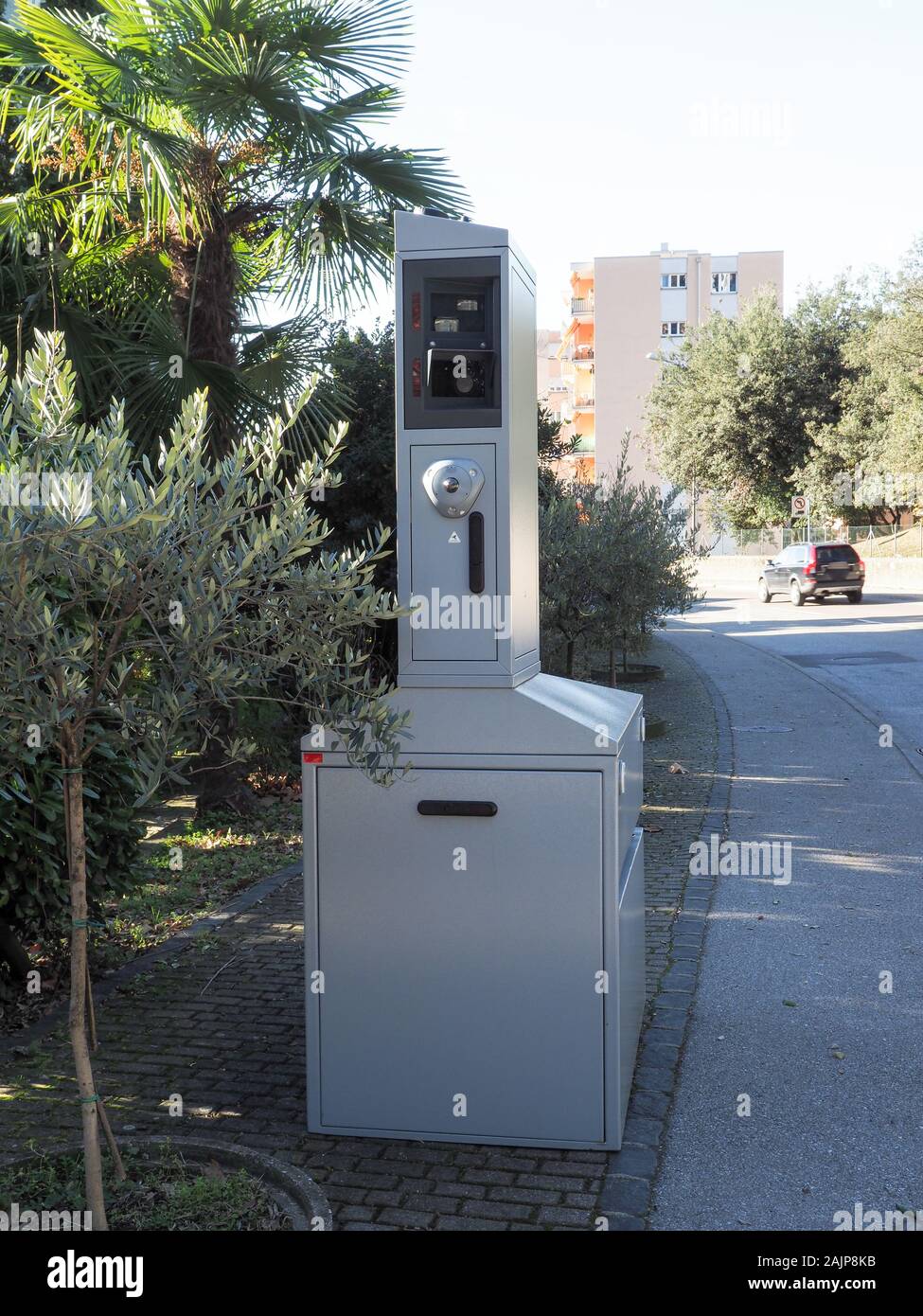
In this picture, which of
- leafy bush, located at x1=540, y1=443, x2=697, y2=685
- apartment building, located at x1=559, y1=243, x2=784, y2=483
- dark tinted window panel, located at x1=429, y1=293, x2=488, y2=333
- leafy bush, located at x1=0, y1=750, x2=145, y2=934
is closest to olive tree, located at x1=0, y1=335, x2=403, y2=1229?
dark tinted window panel, located at x1=429, y1=293, x2=488, y2=333

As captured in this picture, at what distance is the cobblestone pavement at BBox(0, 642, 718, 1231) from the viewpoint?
346 centimetres

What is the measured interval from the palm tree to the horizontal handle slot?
4.37 m

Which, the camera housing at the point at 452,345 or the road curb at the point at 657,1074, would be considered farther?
the camera housing at the point at 452,345

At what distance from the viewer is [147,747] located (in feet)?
8.74

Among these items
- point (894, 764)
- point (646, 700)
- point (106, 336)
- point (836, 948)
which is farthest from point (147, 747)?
point (646, 700)

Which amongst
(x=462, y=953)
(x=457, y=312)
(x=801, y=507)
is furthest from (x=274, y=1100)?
(x=801, y=507)

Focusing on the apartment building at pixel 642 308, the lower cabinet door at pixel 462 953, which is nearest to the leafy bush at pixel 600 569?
the lower cabinet door at pixel 462 953

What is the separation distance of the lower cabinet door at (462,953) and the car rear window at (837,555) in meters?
29.1

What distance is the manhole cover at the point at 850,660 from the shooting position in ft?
60.1

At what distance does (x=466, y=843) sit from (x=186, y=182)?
201 inches

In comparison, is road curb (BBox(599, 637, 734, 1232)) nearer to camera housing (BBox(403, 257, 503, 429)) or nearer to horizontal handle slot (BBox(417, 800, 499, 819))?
horizontal handle slot (BBox(417, 800, 499, 819))

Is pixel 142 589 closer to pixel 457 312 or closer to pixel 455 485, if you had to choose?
pixel 455 485

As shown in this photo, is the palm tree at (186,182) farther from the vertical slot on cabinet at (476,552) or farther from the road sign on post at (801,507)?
the road sign on post at (801,507)
